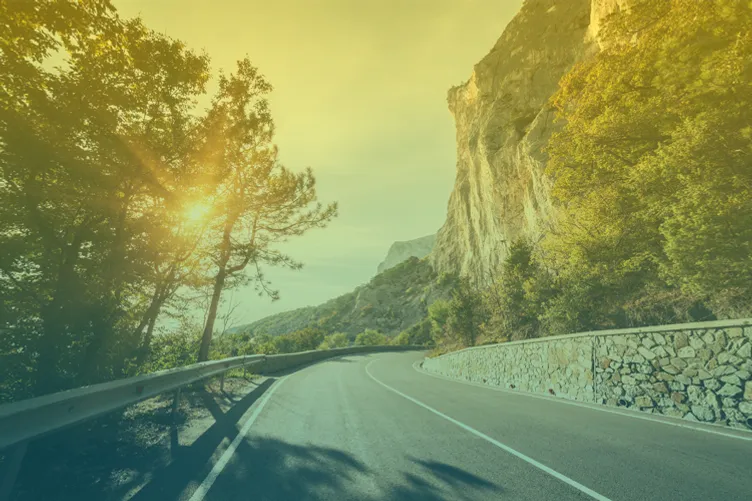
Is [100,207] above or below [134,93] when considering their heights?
below

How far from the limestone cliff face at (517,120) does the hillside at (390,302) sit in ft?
92.1

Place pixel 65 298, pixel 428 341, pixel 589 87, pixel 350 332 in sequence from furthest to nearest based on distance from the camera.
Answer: pixel 350 332, pixel 428 341, pixel 589 87, pixel 65 298

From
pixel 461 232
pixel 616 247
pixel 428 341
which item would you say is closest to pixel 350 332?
pixel 428 341

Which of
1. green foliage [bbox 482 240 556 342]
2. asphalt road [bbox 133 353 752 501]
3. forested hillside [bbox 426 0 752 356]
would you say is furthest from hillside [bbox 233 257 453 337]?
asphalt road [bbox 133 353 752 501]

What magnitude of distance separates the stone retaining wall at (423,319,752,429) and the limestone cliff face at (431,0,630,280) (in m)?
29.5

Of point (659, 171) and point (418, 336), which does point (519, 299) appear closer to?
point (659, 171)

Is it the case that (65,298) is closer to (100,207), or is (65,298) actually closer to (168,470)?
(100,207)

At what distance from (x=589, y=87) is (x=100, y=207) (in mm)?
18105

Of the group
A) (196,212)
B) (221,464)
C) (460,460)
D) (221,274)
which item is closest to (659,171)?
(460,460)

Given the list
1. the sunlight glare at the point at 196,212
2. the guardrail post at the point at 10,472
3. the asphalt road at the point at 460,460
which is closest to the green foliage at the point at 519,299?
the asphalt road at the point at 460,460

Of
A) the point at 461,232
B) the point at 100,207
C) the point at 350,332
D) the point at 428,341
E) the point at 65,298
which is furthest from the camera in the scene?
the point at 350,332

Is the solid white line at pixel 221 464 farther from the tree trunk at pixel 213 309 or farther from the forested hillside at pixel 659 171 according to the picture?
the forested hillside at pixel 659 171

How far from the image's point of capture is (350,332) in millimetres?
105188

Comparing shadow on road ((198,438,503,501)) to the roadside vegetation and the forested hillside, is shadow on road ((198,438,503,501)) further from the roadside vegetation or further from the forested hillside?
the forested hillside
